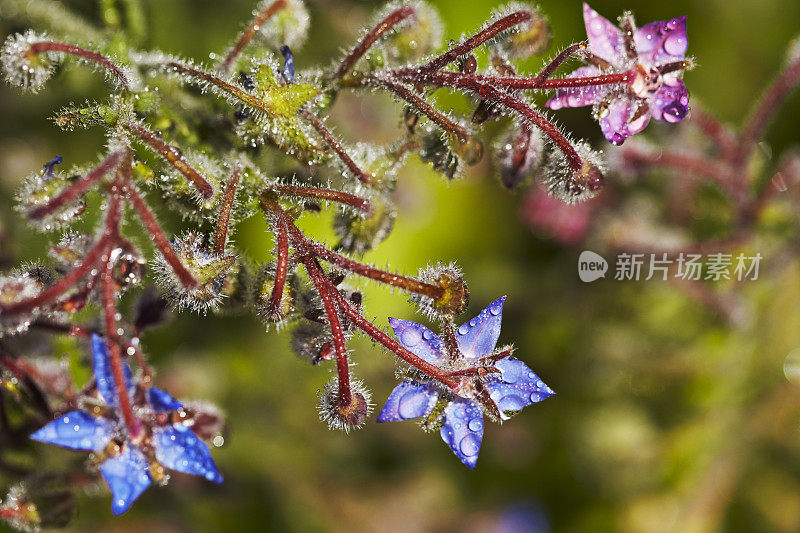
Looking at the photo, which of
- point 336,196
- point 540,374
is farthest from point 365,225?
point 540,374

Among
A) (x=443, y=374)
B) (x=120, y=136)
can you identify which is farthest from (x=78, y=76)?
(x=443, y=374)

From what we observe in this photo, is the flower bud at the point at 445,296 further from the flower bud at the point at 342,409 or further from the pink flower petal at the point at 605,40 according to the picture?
the pink flower petal at the point at 605,40

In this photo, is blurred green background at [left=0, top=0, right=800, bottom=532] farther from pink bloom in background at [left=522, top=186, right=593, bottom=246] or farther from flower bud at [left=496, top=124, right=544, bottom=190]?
flower bud at [left=496, top=124, right=544, bottom=190]

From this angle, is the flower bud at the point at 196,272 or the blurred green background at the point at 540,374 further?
the blurred green background at the point at 540,374

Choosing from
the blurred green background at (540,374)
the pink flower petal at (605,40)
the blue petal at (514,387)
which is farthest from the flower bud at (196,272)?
the blurred green background at (540,374)

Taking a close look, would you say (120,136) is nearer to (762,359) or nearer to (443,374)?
(443,374)

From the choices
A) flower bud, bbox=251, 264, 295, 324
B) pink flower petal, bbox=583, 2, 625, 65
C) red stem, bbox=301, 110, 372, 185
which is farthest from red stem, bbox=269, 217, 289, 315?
pink flower petal, bbox=583, 2, 625, 65
